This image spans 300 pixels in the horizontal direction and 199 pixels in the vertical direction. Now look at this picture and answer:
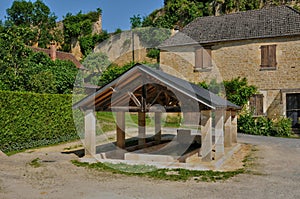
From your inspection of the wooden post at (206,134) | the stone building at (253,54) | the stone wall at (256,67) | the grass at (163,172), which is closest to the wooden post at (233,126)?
the wooden post at (206,134)

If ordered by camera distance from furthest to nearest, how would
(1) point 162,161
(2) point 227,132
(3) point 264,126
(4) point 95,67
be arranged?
(4) point 95,67 < (3) point 264,126 < (2) point 227,132 < (1) point 162,161

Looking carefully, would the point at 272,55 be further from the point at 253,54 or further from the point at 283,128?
the point at 283,128

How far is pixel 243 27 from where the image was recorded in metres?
21.3

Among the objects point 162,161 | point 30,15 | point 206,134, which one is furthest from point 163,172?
point 30,15

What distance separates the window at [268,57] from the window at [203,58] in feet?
11.1

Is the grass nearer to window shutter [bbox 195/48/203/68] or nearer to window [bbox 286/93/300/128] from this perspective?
window [bbox 286/93/300/128]

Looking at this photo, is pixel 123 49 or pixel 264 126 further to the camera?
pixel 123 49

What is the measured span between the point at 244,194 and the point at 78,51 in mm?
38508

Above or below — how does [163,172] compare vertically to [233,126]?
below

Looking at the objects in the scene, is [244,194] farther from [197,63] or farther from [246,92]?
[197,63]

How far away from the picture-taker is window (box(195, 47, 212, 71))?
21781 millimetres

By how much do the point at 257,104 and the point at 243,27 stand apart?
16.8 ft

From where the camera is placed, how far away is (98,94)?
9930mm

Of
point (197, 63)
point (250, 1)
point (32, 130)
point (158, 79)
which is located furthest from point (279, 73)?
point (32, 130)
